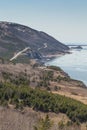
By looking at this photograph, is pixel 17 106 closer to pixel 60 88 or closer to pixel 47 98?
pixel 47 98

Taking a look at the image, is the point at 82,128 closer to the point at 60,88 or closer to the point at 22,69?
the point at 60,88

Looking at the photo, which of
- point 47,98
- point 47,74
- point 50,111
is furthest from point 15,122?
point 47,74

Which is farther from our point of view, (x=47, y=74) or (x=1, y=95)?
(x=47, y=74)

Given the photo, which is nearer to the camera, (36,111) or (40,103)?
(36,111)

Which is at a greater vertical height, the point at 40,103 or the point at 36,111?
the point at 40,103

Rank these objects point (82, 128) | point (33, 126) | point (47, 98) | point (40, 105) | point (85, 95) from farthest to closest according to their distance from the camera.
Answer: point (85, 95), point (47, 98), point (40, 105), point (82, 128), point (33, 126)

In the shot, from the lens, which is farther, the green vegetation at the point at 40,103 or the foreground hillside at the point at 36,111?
the green vegetation at the point at 40,103

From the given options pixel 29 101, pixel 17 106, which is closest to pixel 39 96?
pixel 29 101

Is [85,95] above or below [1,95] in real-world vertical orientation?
below

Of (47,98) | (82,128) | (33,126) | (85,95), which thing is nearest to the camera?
(33,126)

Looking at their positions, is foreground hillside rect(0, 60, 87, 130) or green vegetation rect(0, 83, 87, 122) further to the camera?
green vegetation rect(0, 83, 87, 122)
